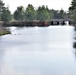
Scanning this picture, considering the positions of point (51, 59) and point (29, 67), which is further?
point (51, 59)

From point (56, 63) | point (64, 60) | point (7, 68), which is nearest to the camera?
point (7, 68)

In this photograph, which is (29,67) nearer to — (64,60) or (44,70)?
(44,70)

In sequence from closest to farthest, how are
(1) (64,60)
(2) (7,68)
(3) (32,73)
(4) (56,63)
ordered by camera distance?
(3) (32,73) → (2) (7,68) → (4) (56,63) → (1) (64,60)

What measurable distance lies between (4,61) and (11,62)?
99 cm

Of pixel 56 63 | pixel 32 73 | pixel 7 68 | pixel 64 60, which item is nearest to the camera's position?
pixel 32 73

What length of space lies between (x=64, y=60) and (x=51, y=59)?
125 centimetres

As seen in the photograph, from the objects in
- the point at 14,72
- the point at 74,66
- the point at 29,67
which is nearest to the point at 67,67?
the point at 74,66

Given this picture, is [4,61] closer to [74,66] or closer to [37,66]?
[37,66]

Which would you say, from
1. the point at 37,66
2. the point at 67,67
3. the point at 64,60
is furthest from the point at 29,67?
the point at 64,60

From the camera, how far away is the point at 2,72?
81.8ft

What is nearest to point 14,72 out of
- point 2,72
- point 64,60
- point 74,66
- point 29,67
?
point 2,72

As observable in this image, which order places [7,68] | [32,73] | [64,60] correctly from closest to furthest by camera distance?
[32,73], [7,68], [64,60]

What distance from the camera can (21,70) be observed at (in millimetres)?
25859

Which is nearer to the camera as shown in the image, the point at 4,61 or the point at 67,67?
the point at 67,67
